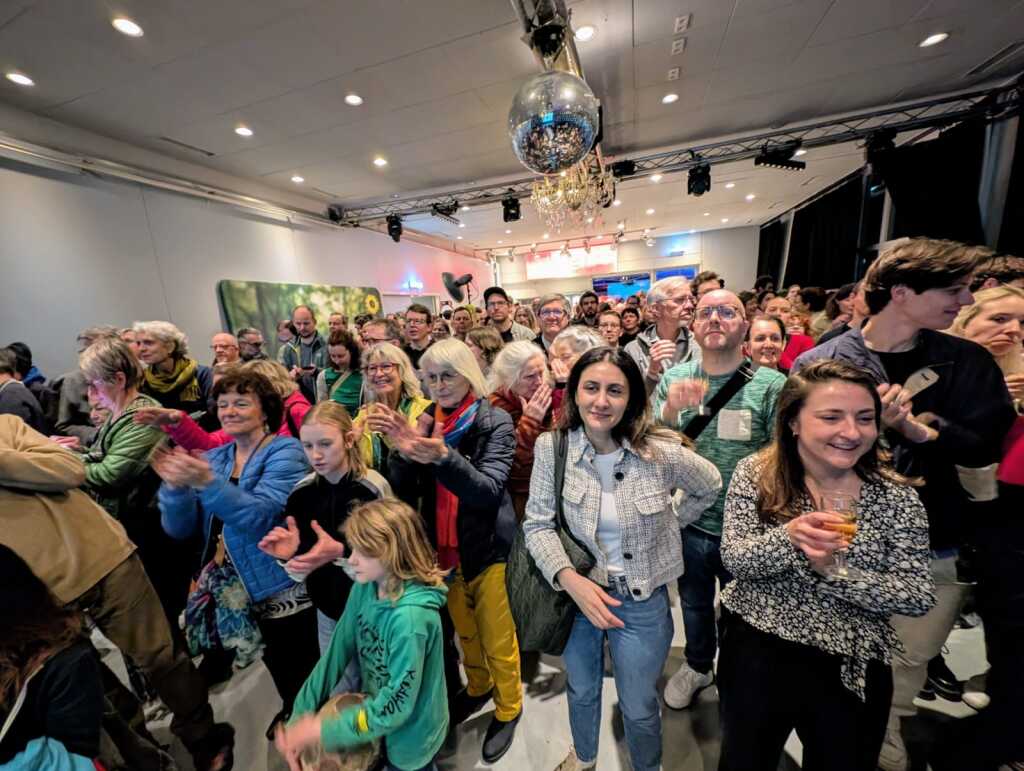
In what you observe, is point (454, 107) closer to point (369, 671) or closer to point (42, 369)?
point (369, 671)

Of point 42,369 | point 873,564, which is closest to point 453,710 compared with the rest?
point 873,564

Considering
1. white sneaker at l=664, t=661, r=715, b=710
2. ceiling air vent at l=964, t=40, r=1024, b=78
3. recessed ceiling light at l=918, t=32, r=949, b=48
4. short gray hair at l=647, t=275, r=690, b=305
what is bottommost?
white sneaker at l=664, t=661, r=715, b=710

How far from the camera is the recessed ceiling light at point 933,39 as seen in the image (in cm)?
383

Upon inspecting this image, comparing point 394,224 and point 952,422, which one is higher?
point 394,224

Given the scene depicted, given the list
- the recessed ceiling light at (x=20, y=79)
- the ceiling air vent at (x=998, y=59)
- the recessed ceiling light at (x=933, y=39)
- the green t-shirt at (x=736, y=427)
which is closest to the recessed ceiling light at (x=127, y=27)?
the recessed ceiling light at (x=20, y=79)

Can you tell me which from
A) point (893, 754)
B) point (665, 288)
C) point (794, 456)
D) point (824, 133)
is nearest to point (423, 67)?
point (665, 288)

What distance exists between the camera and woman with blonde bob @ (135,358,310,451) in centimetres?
179

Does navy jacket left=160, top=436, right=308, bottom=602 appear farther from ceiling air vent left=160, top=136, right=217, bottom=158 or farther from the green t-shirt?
ceiling air vent left=160, top=136, right=217, bottom=158

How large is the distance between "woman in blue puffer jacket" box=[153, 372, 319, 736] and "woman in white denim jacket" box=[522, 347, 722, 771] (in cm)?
111

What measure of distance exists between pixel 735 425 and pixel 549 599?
1.01 metres

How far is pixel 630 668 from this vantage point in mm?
1298

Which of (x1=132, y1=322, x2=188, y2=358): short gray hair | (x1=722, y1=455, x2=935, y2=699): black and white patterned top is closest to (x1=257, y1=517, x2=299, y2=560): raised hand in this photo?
(x1=722, y1=455, x2=935, y2=699): black and white patterned top

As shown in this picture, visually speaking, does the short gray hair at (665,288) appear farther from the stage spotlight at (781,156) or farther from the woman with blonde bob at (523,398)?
the stage spotlight at (781,156)

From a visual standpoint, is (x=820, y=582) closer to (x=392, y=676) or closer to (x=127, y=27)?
(x=392, y=676)
